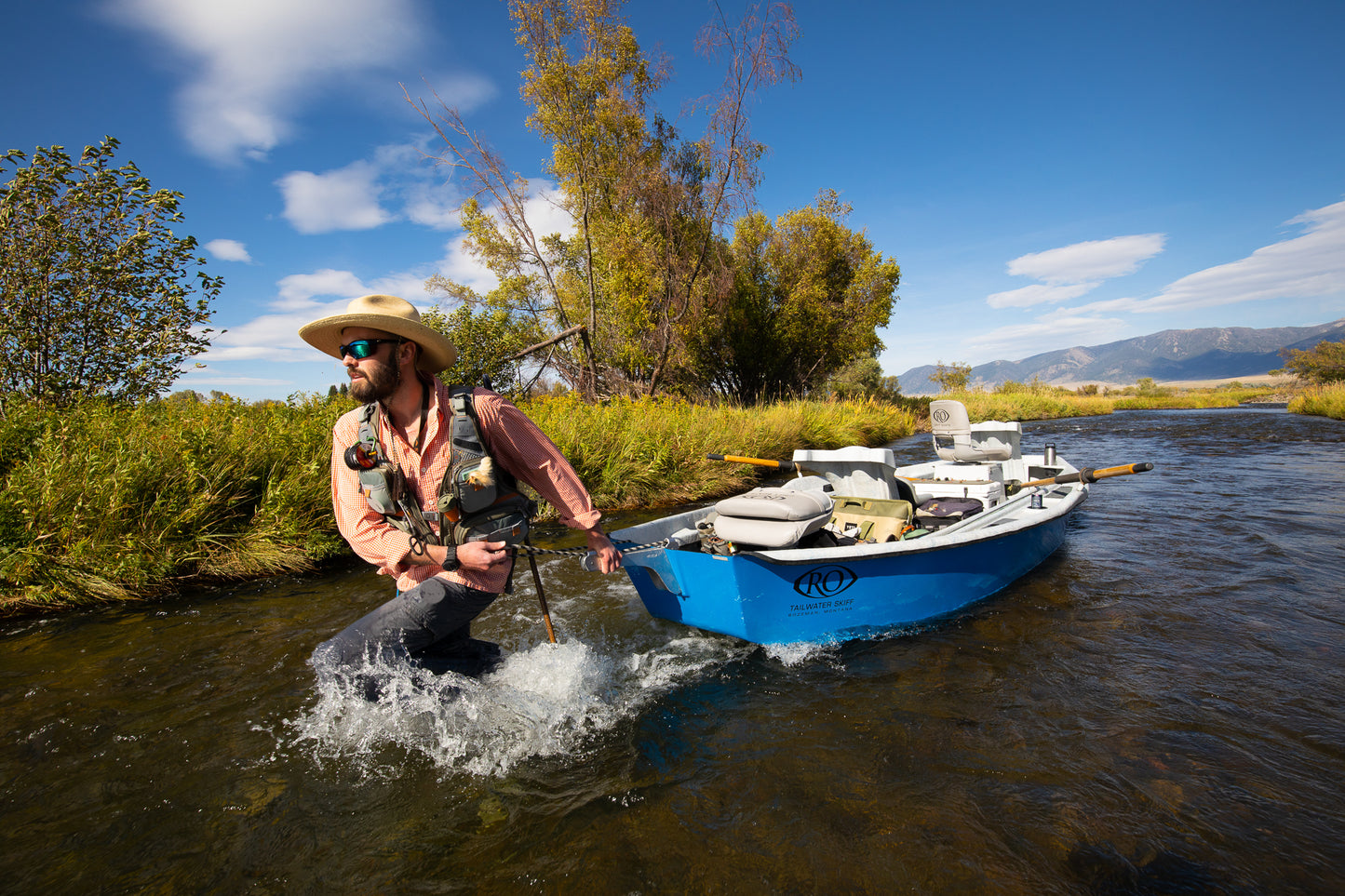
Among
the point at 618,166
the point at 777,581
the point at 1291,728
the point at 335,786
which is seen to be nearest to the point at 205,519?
the point at 335,786

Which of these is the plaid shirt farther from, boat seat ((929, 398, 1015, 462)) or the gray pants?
boat seat ((929, 398, 1015, 462))

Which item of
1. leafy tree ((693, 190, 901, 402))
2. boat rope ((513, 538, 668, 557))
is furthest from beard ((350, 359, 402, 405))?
leafy tree ((693, 190, 901, 402))

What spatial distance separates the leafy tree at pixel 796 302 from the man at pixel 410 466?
18.4m

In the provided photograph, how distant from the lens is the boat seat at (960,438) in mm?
7012

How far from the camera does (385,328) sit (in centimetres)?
215

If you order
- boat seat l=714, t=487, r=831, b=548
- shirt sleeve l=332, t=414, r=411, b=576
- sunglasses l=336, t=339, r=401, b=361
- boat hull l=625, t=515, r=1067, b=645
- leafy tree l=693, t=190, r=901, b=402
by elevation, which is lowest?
boat hull l=625, t=515, r=1067, b=645

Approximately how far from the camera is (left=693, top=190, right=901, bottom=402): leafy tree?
21172 mm

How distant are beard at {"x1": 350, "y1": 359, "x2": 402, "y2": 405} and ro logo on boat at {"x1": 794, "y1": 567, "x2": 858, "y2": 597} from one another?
2.53m

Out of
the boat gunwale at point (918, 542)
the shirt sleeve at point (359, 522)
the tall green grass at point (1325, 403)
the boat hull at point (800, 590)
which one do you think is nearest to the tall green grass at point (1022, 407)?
the tall green grass at point (1325, 403)

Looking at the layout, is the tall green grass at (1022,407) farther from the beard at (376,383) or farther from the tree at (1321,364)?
the beard at (376,383)

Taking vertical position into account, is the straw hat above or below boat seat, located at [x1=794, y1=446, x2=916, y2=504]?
above

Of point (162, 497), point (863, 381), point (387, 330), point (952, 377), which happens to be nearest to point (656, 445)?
point (162, 497)

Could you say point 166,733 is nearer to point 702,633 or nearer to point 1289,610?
point 702,633

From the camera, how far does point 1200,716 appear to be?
3.04 metres
